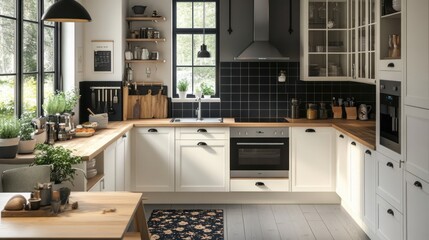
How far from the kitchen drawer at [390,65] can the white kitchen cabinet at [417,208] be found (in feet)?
2.69

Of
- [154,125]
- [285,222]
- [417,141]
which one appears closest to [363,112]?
[285,222]

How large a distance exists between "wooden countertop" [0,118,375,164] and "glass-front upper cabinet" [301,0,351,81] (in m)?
0.63

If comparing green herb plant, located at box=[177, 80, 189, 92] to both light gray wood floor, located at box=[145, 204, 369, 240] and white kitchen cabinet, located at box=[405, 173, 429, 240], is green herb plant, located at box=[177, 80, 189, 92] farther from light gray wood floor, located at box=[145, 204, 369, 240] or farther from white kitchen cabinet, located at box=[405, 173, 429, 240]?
white kitchen cabinet, located at box=[405, 173, 429, 240]

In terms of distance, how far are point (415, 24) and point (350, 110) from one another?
11.1ft

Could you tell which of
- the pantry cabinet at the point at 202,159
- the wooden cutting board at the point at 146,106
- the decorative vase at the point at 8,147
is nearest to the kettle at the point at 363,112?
the pantry cabinet at the point at 202,159

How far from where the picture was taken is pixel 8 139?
436 centimetres

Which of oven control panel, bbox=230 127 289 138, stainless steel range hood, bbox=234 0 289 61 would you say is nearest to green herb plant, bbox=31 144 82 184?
oven control panel, bbox=230 127 289 138

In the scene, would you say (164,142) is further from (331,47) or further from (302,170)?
(331,47)

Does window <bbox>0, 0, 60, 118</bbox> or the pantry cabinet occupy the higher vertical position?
window <bbox>0, 0, 60, 118</bbox>

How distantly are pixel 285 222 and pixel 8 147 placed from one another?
306 cm

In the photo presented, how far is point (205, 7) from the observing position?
25.1ft

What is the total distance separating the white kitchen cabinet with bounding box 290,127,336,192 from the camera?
686 cm

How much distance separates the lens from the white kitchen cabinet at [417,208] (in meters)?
3.87

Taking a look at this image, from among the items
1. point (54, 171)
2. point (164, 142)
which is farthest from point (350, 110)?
point (54, 171)
